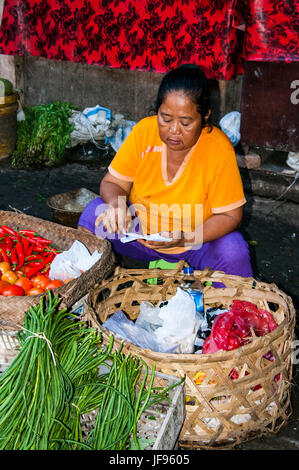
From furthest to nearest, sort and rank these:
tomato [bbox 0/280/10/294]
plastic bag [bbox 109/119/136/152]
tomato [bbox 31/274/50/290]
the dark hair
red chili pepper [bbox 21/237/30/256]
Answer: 1. plastic bag [bbox 109/119/136/152]
2. red chili pepper [bbox 21/237/30/256]
3. tomato [bbox 31/274/50/290]
4. tomato [bbox 0/280/10/294]
5. the dark hair

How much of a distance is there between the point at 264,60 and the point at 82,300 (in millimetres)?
3362

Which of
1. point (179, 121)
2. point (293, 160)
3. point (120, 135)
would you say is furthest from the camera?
point (120, 135)

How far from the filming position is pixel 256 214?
4898mm

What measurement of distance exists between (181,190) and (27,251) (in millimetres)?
1024

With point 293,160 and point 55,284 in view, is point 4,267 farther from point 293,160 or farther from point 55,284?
point 293,160

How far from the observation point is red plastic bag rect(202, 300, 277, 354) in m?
2.16

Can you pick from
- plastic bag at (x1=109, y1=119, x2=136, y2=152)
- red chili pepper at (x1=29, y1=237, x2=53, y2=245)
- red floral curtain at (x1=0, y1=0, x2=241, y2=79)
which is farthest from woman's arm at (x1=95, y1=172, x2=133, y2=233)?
plastic bag at (x1=109, y1=119, x2=136, y2=152)

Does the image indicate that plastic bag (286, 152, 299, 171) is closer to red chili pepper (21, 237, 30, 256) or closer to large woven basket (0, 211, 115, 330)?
large woven basket (0, 211, 115, 330)

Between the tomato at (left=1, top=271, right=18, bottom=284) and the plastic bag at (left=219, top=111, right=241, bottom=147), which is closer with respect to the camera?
the tomato at (left=1, top=271, right=18, bottom=284)

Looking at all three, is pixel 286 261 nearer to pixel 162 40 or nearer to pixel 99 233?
pixel 99 233

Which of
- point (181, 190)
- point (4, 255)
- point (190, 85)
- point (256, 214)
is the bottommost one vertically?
point (256, 214)

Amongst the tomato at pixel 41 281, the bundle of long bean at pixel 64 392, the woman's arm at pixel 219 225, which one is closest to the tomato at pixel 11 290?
the tomato at pixel 41 281

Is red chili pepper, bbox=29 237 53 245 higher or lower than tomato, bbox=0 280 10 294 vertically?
higher

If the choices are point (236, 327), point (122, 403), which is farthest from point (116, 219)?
point (122, 403)
